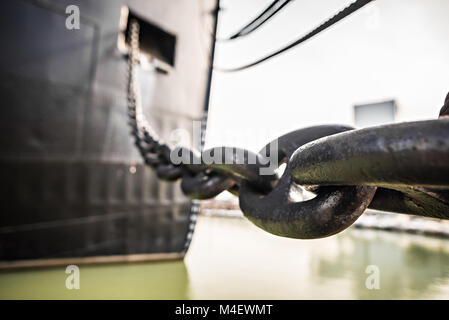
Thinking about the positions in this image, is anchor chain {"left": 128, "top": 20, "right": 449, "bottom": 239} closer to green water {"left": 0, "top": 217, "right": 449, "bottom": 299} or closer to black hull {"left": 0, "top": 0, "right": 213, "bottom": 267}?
green water {"left": 0, "top": 217, "right": 449, "bottom": 299}

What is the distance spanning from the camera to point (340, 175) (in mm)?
253

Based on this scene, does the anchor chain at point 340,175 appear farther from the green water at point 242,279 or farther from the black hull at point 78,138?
the black hull at point 78,138

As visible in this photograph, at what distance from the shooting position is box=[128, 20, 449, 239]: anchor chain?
0.68ft

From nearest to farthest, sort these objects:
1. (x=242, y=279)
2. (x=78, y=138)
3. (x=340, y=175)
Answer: (x=340, y=175) < (x=78, y=138) < (x=242, y=279)

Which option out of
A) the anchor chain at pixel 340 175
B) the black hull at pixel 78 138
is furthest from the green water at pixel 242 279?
the anchor chain at pixel 340 175

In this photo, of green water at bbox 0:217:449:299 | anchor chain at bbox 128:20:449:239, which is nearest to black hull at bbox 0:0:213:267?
green water at bbox 0:217:449:299

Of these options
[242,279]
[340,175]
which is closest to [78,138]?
[242,279]

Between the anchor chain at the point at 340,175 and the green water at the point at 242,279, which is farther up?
the anchor chain at the point at 340,175

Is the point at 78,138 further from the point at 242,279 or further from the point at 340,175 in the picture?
the point at 340,175

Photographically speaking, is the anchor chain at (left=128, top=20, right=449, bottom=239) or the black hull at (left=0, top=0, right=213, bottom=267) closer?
the anchor chain at (left=128, top=20, right=449, bottom=239)

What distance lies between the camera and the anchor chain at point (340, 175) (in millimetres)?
206

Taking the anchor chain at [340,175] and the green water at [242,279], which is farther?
the green water at [242,279]
